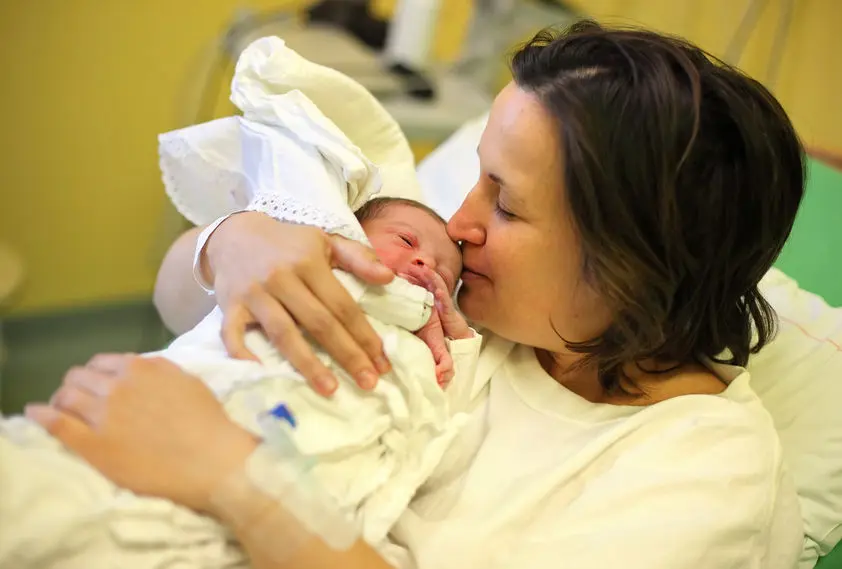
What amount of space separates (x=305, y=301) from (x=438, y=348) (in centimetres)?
17

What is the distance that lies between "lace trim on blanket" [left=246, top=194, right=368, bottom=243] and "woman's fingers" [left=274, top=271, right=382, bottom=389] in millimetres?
106

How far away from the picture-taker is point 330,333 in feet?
2.49

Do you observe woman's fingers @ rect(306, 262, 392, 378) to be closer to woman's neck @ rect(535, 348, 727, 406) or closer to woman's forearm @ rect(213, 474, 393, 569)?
woman's forearm @ rect(213, 474, 393, 569)

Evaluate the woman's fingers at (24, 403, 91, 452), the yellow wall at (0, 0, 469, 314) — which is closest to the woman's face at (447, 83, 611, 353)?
the woman's fingers at (24, 403, 91, 452)

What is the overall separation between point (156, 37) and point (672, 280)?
167cm

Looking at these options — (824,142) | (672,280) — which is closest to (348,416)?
(672,280)

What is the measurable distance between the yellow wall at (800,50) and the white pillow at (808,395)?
2.43 ft

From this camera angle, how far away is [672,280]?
80cm

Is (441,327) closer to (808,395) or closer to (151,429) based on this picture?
(151,429)

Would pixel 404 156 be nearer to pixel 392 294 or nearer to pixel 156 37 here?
pixel 392 294

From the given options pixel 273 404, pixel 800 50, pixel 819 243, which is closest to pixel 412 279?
pixel 273 404

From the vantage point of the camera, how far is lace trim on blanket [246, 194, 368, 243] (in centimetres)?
85

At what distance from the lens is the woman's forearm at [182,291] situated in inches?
39.4

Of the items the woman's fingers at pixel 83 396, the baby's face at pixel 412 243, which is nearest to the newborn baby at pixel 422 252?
the baby's face at pixel 412 243
